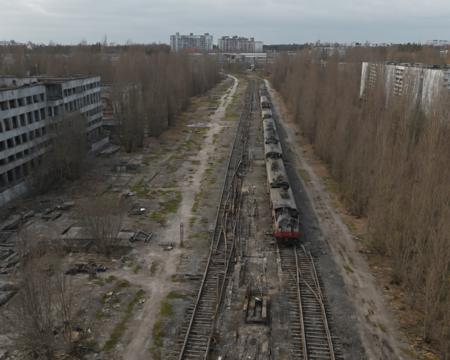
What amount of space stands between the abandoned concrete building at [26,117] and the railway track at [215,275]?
15330 millimetres

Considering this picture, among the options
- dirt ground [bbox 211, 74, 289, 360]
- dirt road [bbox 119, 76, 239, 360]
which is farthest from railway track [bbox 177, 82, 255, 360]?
dirt road [bbox 119, 76, 239, 360]

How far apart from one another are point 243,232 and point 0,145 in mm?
18617

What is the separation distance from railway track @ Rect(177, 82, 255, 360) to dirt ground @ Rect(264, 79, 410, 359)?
5.03m

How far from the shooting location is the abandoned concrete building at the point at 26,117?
2980 centimetres

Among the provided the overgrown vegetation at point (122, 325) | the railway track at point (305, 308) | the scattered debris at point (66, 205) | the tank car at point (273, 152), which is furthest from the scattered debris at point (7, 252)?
the tank car at point (273, 152)

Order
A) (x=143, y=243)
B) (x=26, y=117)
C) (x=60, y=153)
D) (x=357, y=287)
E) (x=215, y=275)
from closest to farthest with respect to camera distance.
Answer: (x=357, y=287) → (x=215, y=275) → (x=143, y=243) → (x=26, y=117) → (x=60, y=153)

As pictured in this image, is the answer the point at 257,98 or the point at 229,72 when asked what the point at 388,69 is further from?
the point at 229,72

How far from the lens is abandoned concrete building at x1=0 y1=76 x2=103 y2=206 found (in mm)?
29797

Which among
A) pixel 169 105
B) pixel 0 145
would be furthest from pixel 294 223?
pixel 169 105

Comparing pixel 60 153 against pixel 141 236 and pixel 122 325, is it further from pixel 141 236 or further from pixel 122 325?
pixel 122 325

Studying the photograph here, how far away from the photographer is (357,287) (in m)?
19.3

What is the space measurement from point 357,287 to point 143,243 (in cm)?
1172

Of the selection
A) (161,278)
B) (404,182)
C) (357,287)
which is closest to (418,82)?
(404,182)

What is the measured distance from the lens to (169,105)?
57344mm
